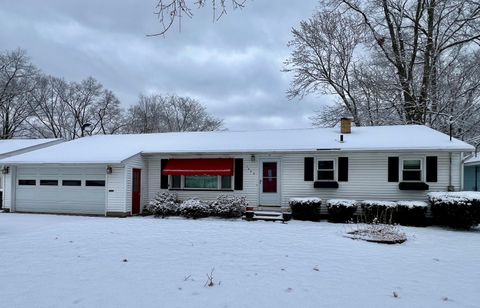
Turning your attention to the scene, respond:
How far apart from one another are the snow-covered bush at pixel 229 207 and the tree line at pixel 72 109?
83.2ft

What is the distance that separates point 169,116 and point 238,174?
109 feet

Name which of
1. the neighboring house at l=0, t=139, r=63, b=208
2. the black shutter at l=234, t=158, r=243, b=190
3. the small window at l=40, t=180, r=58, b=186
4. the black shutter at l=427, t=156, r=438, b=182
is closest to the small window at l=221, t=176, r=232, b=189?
the black shutter at l=234, t=158, r=243, b=190

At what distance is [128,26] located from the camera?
181 inches

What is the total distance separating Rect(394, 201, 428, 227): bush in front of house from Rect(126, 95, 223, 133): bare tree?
3426cm

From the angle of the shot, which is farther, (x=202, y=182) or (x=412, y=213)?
(x=202, y=182)

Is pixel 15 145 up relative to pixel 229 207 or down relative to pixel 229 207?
up

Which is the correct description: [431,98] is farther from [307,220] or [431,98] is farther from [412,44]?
[307,220]

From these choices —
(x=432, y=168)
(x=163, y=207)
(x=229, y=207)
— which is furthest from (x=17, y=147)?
(x=432, y=168)

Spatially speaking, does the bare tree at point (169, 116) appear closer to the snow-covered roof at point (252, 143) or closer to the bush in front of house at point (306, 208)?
the snow-covered roof at point (252, 143)

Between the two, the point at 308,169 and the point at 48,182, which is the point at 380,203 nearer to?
the point at 308,169

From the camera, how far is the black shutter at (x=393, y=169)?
44.0 ft

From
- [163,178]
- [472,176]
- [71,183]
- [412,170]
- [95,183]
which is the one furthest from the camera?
[472,176]

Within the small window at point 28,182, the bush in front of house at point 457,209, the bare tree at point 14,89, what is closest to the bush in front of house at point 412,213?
the bush in front of house at point 457,209

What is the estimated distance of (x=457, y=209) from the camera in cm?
1127
